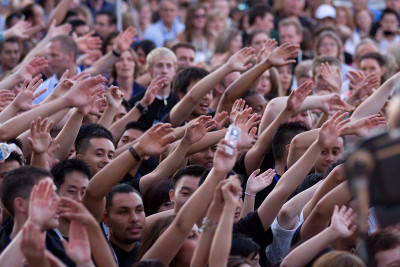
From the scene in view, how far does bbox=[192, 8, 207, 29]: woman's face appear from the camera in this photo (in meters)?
11.1

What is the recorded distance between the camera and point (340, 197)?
4.70 meters

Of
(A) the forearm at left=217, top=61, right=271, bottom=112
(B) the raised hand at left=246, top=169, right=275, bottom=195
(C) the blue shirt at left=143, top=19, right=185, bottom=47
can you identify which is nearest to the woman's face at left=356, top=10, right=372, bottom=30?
(C) the blue shirt at left=143, top=19, right=185, bottom=47

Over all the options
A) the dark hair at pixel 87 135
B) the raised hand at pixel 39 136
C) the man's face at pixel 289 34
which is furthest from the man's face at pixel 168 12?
the raised hand at pixel 39 136

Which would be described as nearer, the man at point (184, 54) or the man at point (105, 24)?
the man at point (184, 54)

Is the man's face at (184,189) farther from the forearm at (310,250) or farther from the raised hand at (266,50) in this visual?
the raised hand at (266,50)

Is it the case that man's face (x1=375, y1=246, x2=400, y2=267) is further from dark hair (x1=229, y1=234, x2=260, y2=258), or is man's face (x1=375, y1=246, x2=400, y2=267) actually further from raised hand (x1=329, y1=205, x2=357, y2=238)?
dark hair (x1=229, y1=234, x2=260, y2=258)

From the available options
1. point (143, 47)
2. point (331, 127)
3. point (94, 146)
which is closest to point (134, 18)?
point (143, 47)

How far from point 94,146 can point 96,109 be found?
Answer: 907 millimetres

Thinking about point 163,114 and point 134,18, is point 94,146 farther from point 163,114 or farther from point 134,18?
point 134,18

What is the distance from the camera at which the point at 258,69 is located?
6688mm

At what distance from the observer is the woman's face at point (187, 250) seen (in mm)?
4480

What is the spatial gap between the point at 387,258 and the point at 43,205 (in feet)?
5.91

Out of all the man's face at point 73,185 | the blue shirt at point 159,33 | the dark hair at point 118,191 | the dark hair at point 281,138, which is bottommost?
the blue shirt at point 159,33

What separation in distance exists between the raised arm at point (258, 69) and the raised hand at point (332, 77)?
590 mm
